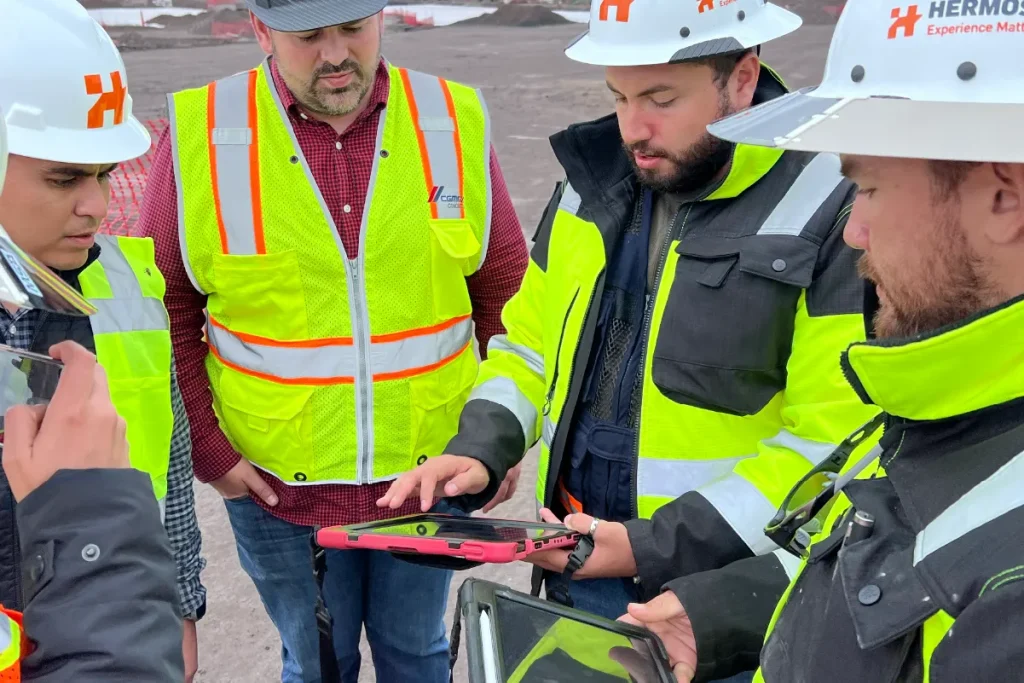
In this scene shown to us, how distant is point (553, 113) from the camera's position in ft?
Answer: 37.4

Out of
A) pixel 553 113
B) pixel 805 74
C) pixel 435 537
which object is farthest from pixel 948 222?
pixel 805 74

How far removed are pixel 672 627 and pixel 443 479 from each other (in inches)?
26.5

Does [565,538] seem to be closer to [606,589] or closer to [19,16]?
[606,589]

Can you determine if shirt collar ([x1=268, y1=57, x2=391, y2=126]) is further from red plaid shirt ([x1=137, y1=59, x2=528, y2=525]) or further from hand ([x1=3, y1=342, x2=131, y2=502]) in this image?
hand ([x1=3, y1=342, x2=131, y2=502])

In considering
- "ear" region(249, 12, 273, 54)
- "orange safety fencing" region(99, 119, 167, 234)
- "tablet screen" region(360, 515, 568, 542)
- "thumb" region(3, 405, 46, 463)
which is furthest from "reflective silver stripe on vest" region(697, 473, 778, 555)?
"orange safety fencing" region(99, 119, 167, 234)

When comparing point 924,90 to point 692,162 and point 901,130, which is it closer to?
point 901,130

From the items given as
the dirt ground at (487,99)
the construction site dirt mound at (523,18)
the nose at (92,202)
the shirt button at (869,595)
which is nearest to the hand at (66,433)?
the nose at (92,202)

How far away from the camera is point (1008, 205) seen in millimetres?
1184

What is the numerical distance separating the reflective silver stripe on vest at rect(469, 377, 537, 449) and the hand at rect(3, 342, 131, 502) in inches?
43.8

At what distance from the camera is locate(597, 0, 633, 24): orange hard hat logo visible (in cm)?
203

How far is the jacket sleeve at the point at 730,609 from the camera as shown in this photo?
5.60 ft

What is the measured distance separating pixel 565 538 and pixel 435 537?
0.27 m

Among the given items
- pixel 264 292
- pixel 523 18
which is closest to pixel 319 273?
pixel 264 292

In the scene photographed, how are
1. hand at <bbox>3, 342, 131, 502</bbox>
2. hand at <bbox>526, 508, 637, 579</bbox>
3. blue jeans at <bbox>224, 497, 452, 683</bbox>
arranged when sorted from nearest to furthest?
hand at <bbox>3, 342, 131, 502</bbox>, hand at <bbox>526, 508, 637, 579</bbox>, blue jeans at <bbox>224, 497, 452, 683</bbox>
